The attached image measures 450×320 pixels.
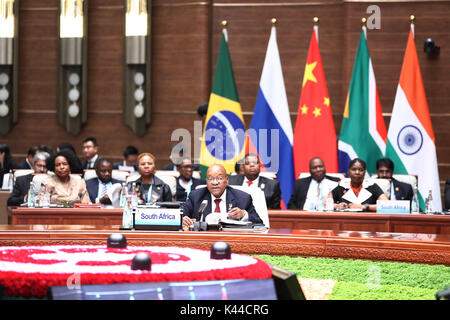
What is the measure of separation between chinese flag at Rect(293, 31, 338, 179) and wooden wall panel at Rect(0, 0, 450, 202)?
0.95m

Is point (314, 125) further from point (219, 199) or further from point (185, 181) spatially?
point (219, 199)

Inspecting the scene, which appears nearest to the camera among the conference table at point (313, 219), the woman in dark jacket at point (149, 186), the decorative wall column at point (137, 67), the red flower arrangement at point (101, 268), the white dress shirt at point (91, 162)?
the red flower arrangement at point (101, 268)

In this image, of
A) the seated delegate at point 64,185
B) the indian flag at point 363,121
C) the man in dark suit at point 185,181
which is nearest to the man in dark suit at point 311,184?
the man in dark suit at point 185,181

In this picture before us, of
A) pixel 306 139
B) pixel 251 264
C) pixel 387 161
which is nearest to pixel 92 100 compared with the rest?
pixel 306 139

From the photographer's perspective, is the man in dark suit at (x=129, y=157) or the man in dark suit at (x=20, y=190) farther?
the man in dark suit at (x=129, y=157)

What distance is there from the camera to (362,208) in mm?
6082

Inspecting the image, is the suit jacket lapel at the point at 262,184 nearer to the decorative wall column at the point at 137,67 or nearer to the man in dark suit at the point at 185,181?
the man in dark suit at the point at 185,181

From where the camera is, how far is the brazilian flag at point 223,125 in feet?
27.3

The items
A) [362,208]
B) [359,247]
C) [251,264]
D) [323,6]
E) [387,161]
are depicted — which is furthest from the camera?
[323,6]

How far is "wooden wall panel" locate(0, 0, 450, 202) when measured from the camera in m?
9.29

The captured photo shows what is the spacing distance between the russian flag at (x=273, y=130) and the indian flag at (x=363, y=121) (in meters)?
0.66

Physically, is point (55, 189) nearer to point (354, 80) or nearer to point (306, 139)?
point (306, 139)

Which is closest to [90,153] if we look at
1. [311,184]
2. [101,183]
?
[101,183]

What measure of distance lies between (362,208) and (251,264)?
13.3 feet
